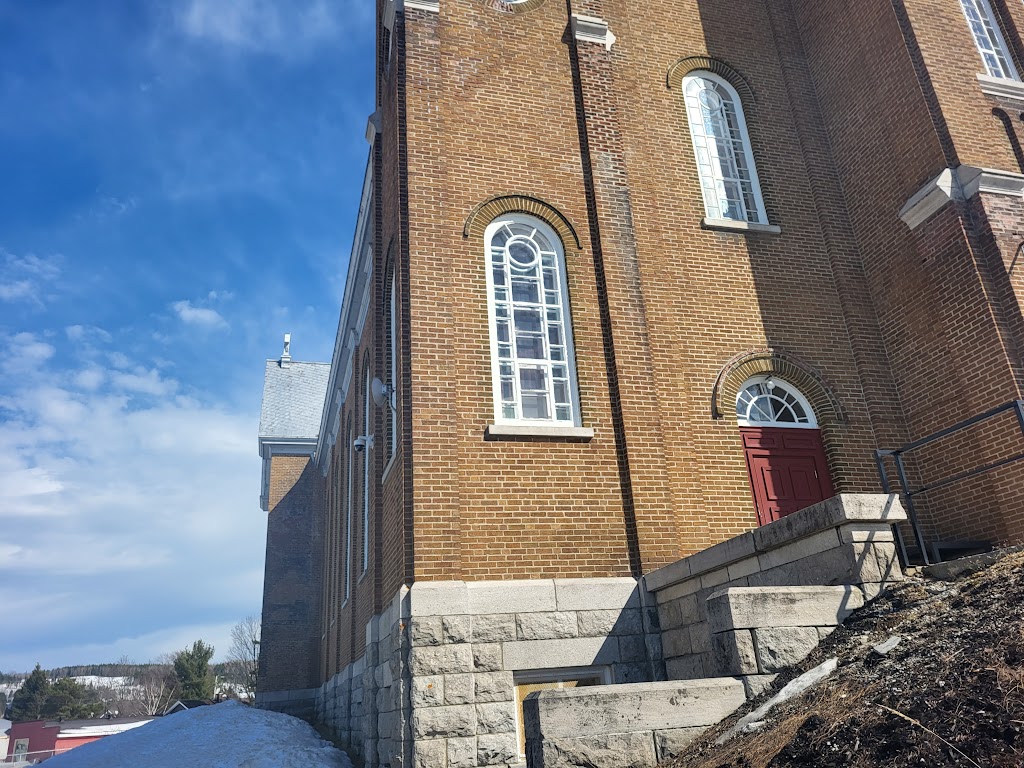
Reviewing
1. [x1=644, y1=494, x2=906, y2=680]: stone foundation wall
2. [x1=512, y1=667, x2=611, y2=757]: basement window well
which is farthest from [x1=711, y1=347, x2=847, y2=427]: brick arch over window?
[x1=512, y1=667, x2=611, y2=757]: basement window well

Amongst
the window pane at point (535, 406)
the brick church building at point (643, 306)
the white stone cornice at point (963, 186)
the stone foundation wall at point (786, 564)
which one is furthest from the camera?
the white stone cornice at point (963, 186)

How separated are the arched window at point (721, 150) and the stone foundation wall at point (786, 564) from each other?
6305 millimetres

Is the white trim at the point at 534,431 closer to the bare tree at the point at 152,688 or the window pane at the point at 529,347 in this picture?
the window pane at the point at 529,347

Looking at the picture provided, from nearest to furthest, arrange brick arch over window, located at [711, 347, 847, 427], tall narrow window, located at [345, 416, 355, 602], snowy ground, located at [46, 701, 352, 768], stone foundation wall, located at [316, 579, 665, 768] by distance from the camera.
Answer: stone foundation wall, located at [316, 579, 665, 768], brick arch over window, located at [711, 347, 847, 427], snowy ground, located at [46, 701, 352, 768], tall narrow window, located at [345, 416, 355, 602]

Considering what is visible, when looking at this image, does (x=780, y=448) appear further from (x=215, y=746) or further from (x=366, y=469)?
(x=215, y=746)

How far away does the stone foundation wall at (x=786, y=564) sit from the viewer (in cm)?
616

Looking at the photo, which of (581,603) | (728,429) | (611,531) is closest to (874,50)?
(728,429)

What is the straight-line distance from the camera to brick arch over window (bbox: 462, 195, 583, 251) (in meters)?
10.6

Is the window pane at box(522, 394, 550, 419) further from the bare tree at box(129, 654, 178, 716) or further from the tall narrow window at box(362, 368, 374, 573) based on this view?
the bare tree at box(129, 654, 178, 716)

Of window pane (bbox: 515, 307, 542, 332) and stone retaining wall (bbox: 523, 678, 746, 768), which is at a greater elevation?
window pane (bbox: 515, 307, 542, 332)

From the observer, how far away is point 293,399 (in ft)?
114

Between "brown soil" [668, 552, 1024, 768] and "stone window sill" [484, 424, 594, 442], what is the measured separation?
4307 mm

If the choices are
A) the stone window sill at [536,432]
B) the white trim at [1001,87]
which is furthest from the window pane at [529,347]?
the white trim at [1001,87]

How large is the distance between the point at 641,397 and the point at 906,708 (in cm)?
635
